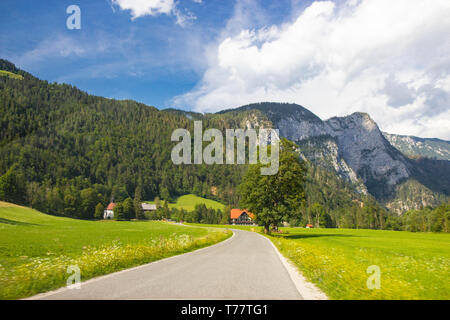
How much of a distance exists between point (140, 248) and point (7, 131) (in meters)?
222

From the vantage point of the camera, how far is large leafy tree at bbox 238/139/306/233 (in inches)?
1679

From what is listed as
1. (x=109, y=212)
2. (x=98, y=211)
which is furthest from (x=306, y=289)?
(x=109, y=212)

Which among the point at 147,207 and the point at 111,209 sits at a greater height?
the point at 147,207

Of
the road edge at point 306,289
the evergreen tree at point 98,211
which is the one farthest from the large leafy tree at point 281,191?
the evergreen tree at point 98,211

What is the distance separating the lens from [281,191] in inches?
1732

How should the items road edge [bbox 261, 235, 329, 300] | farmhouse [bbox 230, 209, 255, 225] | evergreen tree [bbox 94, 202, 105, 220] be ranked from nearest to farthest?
road edge [bbox 261, 235, 329, 300]
evergreen tree [bbox 94, 202, 105, 220]
farmhouse [bbox 230, 209, 255, 225]

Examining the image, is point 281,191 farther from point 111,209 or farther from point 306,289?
point 111,209

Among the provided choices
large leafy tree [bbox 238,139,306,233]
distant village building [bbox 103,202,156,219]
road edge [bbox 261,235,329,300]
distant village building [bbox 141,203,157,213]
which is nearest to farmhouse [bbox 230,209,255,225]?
distant village building [bbox 141,203,157,213]

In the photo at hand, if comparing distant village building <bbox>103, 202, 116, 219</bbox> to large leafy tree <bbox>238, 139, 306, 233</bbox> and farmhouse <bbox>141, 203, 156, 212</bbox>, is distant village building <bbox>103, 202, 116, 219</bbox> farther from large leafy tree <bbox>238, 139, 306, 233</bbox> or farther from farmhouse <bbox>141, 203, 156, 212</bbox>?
large leafy tree <bbox>238, 139, 306, 233</bbox>

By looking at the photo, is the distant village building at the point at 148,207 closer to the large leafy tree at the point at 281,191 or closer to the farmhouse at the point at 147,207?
the farmhouse at the point at 147,207

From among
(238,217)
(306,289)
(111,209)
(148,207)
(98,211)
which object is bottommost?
(238,217)

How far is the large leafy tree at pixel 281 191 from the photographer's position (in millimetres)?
42656

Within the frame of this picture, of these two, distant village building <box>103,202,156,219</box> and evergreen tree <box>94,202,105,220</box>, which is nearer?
evergreen tree <box>94,202,105,220</box>
